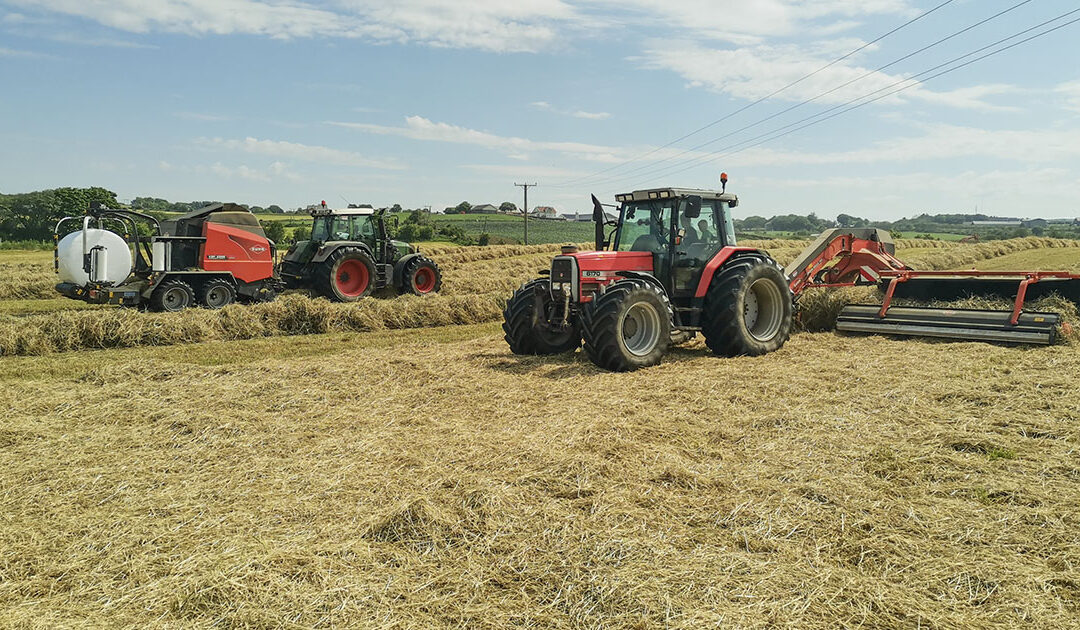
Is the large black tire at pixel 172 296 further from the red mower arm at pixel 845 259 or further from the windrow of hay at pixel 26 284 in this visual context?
the red mower arm at pixel 845 259

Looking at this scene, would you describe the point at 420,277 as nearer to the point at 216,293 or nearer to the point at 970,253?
the point at 216,293

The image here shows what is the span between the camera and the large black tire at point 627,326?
7.43 metres

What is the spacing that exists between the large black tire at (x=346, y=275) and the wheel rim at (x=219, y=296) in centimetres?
185

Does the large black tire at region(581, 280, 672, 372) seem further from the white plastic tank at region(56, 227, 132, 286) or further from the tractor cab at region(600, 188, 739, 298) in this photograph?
the white plastic tank at region(56, 227, 132, 286)

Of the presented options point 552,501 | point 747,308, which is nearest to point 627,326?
point 747,308

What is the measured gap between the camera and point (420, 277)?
632 inches

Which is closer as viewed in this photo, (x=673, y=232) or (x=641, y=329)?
(x=641, y=329)

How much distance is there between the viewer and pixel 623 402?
6.07 metres

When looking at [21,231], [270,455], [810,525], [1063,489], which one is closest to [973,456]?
[1063,489]

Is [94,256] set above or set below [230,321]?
above

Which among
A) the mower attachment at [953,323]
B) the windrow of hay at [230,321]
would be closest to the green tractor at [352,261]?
the windrow of hay at [230,321]

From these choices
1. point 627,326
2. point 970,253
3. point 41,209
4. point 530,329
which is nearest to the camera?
point 627,326

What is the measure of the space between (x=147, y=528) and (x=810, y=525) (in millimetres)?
3415

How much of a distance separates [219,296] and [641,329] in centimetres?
867
